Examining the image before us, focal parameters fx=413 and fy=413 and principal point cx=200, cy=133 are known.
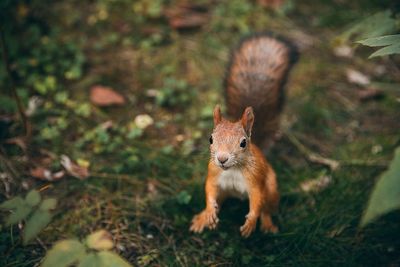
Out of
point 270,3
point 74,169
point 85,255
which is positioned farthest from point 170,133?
point 270,3

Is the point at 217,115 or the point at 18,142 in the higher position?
the point at 217,115

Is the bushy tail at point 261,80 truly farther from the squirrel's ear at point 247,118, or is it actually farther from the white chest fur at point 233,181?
the white chest fur at point 233,181

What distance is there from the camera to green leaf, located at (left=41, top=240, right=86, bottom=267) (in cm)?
138

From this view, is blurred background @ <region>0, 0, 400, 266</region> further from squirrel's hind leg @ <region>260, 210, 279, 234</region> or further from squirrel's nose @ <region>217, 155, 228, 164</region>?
squirrel's nose @ <region>217, 155, 228, 164</region>

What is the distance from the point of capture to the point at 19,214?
156 cm

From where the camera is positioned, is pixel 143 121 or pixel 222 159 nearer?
pixel 222 159

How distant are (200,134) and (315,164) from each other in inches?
30.7

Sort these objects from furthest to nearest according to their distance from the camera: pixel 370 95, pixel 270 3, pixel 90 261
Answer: pixel 270 3 < pixel 370 95 < pixel 90 261

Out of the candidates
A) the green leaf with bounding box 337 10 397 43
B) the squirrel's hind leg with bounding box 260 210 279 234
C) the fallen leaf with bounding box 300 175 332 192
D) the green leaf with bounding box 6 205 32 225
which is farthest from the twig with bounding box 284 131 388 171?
the green leaf with bounding box 6 205 32 225

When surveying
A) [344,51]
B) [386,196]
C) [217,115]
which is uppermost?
[386,196]

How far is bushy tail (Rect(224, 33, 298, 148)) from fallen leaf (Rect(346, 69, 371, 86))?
91 cm

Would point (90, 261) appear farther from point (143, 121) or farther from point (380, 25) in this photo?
point (380, 25)

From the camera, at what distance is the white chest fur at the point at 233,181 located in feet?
6.50

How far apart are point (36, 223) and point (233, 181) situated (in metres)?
0.90
